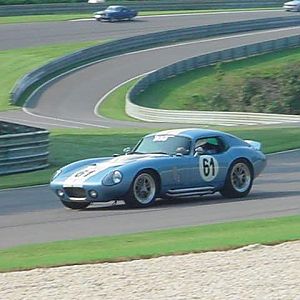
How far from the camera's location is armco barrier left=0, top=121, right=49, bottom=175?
937 inches

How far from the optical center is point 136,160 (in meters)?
17.6

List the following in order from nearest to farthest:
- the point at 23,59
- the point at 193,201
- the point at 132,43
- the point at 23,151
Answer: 1. the point at 193,201
2. the point at 23,151
3. the point at 23,59
4. the point at 132,43

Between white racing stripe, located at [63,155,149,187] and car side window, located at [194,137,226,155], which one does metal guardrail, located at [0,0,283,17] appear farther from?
white racing stripe, located at [63,155,149,187]

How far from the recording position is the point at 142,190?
17.6 meters

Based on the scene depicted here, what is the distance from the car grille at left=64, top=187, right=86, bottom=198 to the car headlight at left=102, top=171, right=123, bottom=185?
416mm

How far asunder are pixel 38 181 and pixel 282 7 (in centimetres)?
7166

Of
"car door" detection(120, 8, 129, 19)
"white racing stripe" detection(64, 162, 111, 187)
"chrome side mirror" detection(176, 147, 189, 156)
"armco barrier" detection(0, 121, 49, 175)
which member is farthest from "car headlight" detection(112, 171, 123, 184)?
"car door" detection(120, 8, 129, 19)

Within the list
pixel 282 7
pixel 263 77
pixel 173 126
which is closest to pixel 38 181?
pixel 173 126

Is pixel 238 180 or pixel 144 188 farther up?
pixel 144 188

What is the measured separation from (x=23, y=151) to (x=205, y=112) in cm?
2095

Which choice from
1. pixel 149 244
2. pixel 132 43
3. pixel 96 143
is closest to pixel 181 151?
pixel 149 244

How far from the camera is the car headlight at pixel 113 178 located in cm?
1730

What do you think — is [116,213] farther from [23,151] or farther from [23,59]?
[23,59]

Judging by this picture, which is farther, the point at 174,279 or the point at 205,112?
the point at 205,112
